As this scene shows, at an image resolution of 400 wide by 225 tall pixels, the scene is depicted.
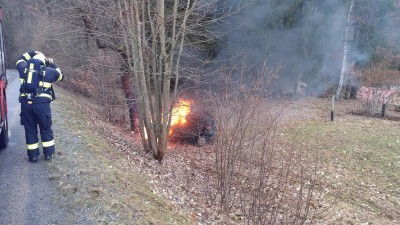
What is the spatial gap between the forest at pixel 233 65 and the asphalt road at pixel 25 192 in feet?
10.1

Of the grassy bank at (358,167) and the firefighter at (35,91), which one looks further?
the grassy bank at (358,167)

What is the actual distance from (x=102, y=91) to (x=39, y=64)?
7.87 m

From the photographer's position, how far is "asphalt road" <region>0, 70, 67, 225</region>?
4742mm

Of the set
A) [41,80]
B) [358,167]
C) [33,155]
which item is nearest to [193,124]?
[358,167]

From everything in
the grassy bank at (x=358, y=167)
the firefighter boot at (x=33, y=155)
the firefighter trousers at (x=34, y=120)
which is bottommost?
the grassy bank at (x=358, y=167)

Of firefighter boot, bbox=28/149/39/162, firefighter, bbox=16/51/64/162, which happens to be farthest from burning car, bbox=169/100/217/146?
firefighter, bbox=16/51/64/162

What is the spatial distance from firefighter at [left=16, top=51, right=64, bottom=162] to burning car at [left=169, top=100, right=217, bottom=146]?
5712 millimetres

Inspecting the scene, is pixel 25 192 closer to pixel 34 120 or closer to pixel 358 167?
pixel 34 120

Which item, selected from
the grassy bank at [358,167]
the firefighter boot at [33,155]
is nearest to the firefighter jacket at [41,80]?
the firefighter boot at [33,155]

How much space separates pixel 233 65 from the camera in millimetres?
11055

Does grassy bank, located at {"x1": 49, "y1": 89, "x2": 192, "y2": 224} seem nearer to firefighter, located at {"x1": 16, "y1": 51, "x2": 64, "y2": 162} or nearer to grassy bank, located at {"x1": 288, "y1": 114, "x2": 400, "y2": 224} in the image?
firefighter, located at {"x1": 16, "y1": 51, "x2": 64, "y2": 162}

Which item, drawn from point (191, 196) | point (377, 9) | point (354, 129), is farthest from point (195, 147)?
point (377, 9)

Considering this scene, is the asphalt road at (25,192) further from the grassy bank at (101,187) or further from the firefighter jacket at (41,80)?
the firefighter jacket at (41,80)

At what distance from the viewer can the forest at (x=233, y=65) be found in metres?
8.18
